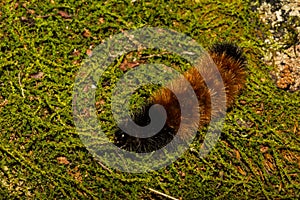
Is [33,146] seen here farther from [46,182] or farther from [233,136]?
[233,136]

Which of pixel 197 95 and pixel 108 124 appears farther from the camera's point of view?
pixel 108 124

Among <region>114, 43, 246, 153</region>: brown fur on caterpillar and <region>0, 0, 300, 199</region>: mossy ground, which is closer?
<region>114, 43, 246, 153</region>: brown fur on caterpillar

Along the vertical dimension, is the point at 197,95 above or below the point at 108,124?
above

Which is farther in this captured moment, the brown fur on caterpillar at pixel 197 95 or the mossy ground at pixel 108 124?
the mossy ground at pixel 108 124

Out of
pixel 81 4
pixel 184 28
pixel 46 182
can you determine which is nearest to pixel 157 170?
pixel 46 182
